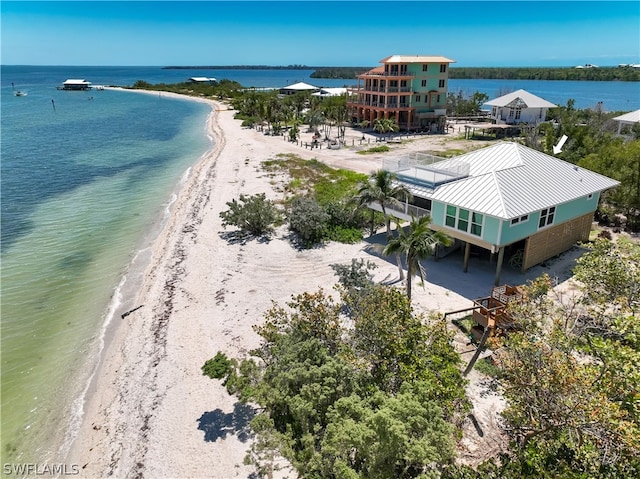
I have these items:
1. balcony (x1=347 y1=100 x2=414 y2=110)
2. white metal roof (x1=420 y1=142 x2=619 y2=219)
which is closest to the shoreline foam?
white metal roof (x1=420 y1=142 x2=619 y2=219)

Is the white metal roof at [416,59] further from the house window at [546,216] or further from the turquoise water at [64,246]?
the house window at [546,216]

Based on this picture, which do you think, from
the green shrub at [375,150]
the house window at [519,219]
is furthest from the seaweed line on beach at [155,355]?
the green shrub at [375,150]

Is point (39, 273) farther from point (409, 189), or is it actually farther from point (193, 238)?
point (409, 189)

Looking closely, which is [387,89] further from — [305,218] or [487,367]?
[487,367]

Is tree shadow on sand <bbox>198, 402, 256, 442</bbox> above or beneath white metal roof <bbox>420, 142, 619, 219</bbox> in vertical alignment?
beneath

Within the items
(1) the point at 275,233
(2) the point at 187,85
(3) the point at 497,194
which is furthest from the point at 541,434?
(2) the point at 187,85

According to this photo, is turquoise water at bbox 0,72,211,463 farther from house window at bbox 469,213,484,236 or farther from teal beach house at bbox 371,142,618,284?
house window at bbox 469,213,484,236
